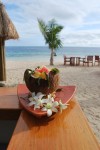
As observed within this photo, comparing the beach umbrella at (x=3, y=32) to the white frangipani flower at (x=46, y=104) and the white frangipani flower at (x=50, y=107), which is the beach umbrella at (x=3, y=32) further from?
the white frangipani flower at (x=50, y=107)

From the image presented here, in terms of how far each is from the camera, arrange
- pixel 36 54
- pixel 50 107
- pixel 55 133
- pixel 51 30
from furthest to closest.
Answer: pixel 36 54, pixel 51 30, pixel 50 107, pixel 55 133

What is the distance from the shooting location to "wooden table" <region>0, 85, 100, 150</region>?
143 centimetres

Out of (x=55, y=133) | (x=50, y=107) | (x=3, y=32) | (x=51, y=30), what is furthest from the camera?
(x=51, y=30)

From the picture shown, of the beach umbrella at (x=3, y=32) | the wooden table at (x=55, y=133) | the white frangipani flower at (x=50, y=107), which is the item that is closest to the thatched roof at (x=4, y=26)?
the beach umbrella at (x=3, y=32)

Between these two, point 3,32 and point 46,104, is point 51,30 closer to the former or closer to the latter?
point 3,32

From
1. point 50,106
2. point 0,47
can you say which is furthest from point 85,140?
point 0,47

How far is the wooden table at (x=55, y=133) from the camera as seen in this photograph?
4.70 feet

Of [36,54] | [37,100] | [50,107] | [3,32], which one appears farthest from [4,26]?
[36,54]

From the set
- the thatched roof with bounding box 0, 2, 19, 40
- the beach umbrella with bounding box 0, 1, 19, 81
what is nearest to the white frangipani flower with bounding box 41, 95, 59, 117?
the beach umbrella with bounding box 0, 1, 19, 81

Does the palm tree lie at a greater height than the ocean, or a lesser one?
greater

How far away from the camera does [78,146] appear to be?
1.44 m

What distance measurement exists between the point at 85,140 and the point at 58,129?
25 cm

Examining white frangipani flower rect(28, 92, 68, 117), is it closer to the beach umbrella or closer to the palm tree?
the beach umbrella

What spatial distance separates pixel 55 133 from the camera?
1.62 meters
